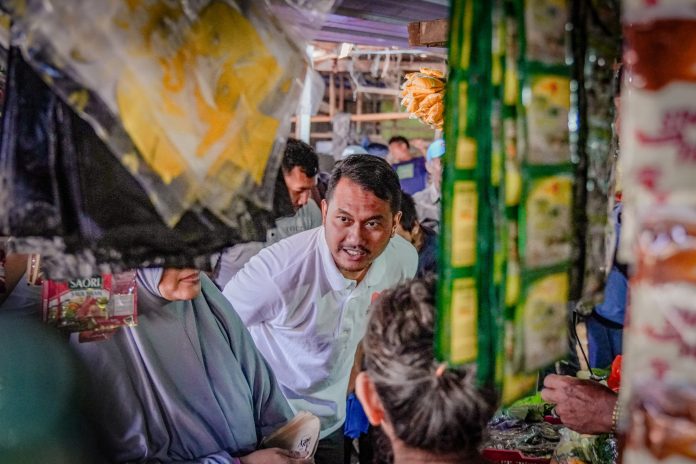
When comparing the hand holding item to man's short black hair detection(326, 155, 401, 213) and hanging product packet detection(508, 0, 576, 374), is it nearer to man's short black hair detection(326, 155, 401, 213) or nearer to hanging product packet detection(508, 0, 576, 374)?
hanging product packet detection(508, 0, 576, 374)

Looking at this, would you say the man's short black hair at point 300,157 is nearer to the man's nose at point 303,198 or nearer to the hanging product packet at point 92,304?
the man's nose at point 303,198

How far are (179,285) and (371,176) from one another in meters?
0.85

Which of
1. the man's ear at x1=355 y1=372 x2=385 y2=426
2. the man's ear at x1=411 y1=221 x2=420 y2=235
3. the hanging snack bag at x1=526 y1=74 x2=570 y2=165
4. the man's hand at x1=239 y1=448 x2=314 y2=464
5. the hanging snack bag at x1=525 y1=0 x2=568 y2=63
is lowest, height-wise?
the man's hand at x1=239 y1=448 x2=314 y2=464

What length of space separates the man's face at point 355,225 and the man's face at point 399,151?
5.38 metres

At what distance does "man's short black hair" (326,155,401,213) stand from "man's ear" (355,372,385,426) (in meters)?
0.95

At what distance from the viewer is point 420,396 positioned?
1458 millimetres

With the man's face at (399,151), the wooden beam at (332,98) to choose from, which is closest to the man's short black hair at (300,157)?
the man's face at (399,151)

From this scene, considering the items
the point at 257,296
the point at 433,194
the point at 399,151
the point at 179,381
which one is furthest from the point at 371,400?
the point at 399,151

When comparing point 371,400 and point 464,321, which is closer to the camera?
point 464,321

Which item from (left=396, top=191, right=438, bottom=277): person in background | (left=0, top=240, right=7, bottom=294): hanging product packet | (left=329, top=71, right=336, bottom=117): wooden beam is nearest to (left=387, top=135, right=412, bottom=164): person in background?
(left=329, top=71, right=336, bottom=117): wooden beam

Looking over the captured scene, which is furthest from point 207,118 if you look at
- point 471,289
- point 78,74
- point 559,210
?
point 559,210

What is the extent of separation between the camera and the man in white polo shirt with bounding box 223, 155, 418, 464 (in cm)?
241

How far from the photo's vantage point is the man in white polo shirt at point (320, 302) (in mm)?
2414

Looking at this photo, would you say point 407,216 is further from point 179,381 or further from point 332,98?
point 332,98
